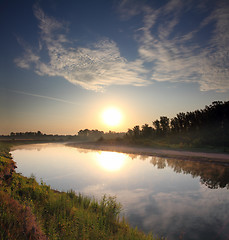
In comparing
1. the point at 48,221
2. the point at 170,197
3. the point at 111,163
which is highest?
the point at 48,221

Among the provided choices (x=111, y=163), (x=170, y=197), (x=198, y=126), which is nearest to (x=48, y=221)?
(x=170, y=197)

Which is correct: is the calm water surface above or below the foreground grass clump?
below

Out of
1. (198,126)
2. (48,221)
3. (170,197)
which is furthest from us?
(198,126)

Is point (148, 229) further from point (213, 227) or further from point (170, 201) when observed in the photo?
point (170, 201)

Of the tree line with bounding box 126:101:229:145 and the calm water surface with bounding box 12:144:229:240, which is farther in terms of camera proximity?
the tree line with bounding box 126:101:229:145

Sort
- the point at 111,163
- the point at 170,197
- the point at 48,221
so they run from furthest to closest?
the point at 111,163 < the point at 170,197 < the point at 48,221

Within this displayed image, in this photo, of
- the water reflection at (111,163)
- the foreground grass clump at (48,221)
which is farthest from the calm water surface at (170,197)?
the water reflection at (111,163)

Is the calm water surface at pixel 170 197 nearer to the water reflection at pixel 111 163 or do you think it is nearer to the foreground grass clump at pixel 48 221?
the foreground grass clump at pixel 48 221

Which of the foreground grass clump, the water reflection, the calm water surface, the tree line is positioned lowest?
the water reflection

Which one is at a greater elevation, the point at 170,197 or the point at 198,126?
the point at 198,126

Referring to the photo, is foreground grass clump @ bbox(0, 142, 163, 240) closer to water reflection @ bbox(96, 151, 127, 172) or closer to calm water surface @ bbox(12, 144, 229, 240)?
calm water surface @ bbox(12, 144, 229, 240)

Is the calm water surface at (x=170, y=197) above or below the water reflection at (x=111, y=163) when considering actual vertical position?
above

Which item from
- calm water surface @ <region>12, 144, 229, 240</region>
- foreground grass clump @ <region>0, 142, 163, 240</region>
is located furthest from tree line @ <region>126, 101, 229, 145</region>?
foreground grass clump @ <region>0, 142, 163, 240</region>

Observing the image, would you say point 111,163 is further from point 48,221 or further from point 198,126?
point 198,126
